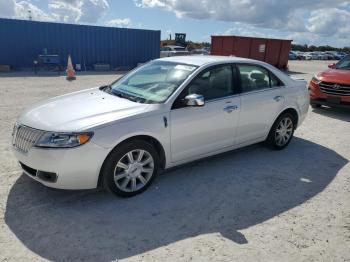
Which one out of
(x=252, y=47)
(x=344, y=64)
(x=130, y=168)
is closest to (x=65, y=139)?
(x=130, y=168)

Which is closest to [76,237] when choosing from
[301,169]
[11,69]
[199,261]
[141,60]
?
[199,261]

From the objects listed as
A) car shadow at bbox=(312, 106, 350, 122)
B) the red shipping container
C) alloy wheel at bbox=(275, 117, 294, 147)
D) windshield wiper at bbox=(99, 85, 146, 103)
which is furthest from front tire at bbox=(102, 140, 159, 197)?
the red shipping container

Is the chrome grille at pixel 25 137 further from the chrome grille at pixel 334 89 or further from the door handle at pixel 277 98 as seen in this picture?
the chrome grille at pixel 334 89

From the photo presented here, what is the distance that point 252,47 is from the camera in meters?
21.5

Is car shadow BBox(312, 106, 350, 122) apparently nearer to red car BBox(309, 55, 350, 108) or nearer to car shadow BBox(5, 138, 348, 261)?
red car BBox(309, 55, 350, 108)

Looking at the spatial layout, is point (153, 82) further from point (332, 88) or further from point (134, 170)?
point (332, 88)

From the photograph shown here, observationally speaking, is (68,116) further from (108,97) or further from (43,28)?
(43,28)

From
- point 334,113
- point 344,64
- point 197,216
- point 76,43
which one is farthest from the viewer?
point 76,43

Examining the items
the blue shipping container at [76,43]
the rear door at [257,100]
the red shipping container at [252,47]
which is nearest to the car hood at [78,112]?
the rear door at [257,100]

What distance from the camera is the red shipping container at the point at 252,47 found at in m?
21.0

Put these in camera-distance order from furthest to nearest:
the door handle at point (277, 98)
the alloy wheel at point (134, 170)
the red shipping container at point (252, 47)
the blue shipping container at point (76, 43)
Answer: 1. the red shipping container at point (252, 47)
2. the blue shipping container at point (76, 43)
3. the door handle at point (277, 98)
4. the alloy wheel at point (134, 170)

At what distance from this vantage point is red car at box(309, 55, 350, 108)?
8.16 metres

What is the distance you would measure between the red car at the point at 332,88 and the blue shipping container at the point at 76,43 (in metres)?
14.7

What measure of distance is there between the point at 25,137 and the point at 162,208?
1698mm
